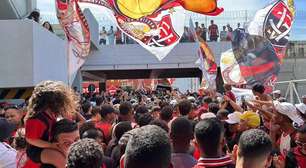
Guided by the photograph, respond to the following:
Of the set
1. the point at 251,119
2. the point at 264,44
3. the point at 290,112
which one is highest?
the point at 264,44

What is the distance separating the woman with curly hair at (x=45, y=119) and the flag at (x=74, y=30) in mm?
5475

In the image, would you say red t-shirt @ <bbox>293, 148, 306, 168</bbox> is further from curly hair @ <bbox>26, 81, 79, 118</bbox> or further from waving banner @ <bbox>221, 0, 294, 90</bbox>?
waving banner @ <bbox>221, 0, 294, 90</bbox>

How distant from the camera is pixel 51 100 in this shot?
4.46 m

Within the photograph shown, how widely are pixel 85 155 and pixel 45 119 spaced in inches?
61.2

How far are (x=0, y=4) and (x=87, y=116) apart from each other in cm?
759

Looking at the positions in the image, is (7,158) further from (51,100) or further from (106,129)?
(106,129)

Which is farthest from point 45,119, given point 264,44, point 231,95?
point 264,44

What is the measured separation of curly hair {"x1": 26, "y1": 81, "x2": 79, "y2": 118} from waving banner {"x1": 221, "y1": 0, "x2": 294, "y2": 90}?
6220 millimetres

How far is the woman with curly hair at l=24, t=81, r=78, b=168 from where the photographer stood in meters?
4.05

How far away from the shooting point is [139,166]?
8.06 ft

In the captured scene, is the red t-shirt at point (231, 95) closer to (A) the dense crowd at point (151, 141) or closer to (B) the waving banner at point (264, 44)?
(B) the waving banner at point (264, 44)

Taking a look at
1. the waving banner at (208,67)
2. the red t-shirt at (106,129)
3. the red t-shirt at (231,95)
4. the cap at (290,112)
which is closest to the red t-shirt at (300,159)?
the cap at (290,112)

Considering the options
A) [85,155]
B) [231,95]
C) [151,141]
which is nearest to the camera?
[151,141]

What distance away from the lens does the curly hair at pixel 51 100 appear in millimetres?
4449
